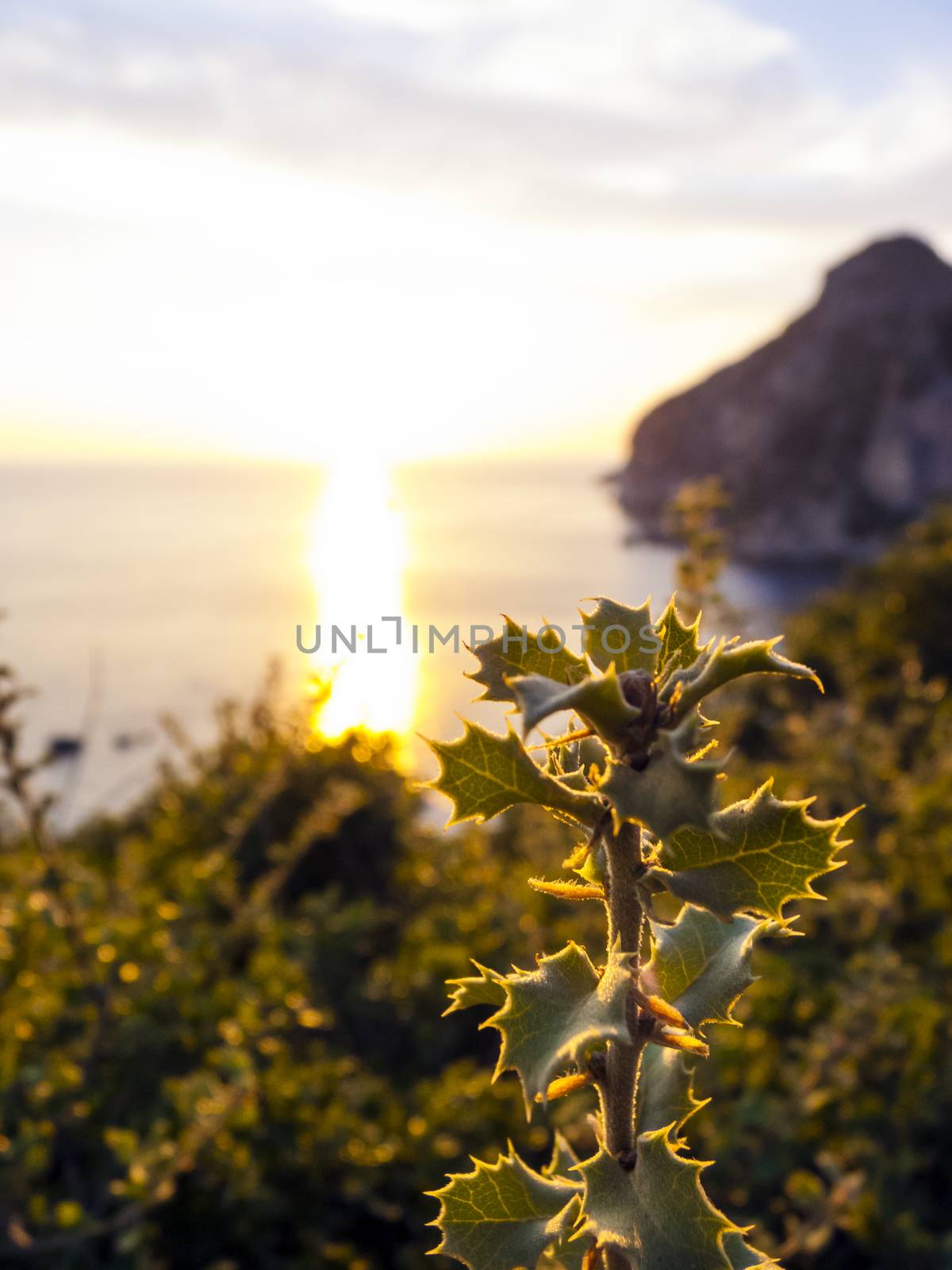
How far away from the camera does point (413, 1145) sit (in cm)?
283

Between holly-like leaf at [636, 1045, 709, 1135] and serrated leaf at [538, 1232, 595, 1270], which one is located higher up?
holly-like leaf at [636, 1045, 709, 1135]

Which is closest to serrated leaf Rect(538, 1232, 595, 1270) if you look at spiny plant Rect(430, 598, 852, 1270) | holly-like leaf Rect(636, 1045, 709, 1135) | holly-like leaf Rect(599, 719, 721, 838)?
spiny plant Rect(430, 598, 852, 1270)

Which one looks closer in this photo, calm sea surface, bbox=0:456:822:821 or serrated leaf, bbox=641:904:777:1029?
serrated leaf, bbox=641:904:777:1029

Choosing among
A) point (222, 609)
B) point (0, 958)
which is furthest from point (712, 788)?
point (222, 609)

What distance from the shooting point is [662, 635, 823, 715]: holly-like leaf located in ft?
2.40

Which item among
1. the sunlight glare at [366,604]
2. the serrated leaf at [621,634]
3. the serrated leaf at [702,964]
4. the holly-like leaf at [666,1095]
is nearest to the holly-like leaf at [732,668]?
the serrated leaf at [621,634]

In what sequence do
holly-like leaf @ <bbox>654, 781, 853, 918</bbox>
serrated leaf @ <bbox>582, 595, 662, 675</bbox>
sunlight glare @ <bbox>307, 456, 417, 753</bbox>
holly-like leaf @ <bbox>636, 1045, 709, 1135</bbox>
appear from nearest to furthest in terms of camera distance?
holly-like leaf @ <bbox>654, 781, 853, 918</bbox>, serrated leaf @ <bbox>582, 595, 662, 675</bbox>, holly-like leaf @ <bbox>636, 1045, 709, 1135</bbox>, sunlight glare @ <bbox>307, 456, 417, 753</bbox>

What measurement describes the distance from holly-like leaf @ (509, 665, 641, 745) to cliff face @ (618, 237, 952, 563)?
24598 mm

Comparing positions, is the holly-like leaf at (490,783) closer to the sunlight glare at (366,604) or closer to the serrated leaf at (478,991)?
the serrated leaf at (478,991)

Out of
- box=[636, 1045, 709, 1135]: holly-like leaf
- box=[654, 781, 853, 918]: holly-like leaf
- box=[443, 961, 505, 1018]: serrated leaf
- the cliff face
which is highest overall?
the cliff face

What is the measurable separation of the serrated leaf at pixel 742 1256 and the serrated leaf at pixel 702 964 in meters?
0.21

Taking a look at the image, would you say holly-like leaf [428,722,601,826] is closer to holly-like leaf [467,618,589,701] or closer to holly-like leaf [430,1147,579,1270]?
holly-like leaf [467,618,589,701]

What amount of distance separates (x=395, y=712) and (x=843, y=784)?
2450 millimetres

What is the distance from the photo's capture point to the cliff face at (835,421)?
28.2 meters
